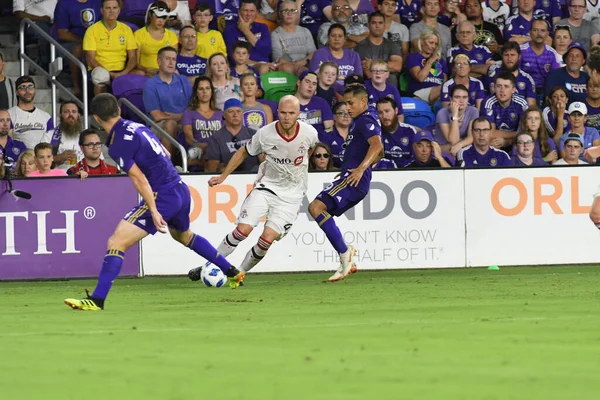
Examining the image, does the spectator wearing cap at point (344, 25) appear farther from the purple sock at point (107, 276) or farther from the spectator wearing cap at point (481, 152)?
the purple sock at point (107, 276)

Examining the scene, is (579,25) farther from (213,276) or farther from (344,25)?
(213,276)

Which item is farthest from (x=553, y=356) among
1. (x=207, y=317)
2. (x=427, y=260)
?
(x=427, y=260)

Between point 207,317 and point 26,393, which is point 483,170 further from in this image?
point 26,393

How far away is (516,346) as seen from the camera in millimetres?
7059

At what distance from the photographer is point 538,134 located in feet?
59.8

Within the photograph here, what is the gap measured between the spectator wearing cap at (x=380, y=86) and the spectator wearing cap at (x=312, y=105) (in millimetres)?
813

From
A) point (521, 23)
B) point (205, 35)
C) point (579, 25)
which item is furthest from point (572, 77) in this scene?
point (205, 35)

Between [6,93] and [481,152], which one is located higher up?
[6,93]

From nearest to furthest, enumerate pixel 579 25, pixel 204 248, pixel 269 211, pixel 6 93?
pixel 204 248 < pixel 269 211 < pixel 6 93 < pixel 579 25

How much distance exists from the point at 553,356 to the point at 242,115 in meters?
11.0

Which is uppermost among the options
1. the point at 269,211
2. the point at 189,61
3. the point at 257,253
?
the point at 189,61

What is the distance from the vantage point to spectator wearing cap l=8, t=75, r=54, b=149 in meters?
17.3

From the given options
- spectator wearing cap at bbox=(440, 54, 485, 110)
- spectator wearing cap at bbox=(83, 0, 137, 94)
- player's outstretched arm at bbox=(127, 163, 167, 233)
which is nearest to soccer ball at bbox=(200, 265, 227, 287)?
player's outstretched arm at bbox=(127, 163, 167, 233)

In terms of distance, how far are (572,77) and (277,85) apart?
4746mm
